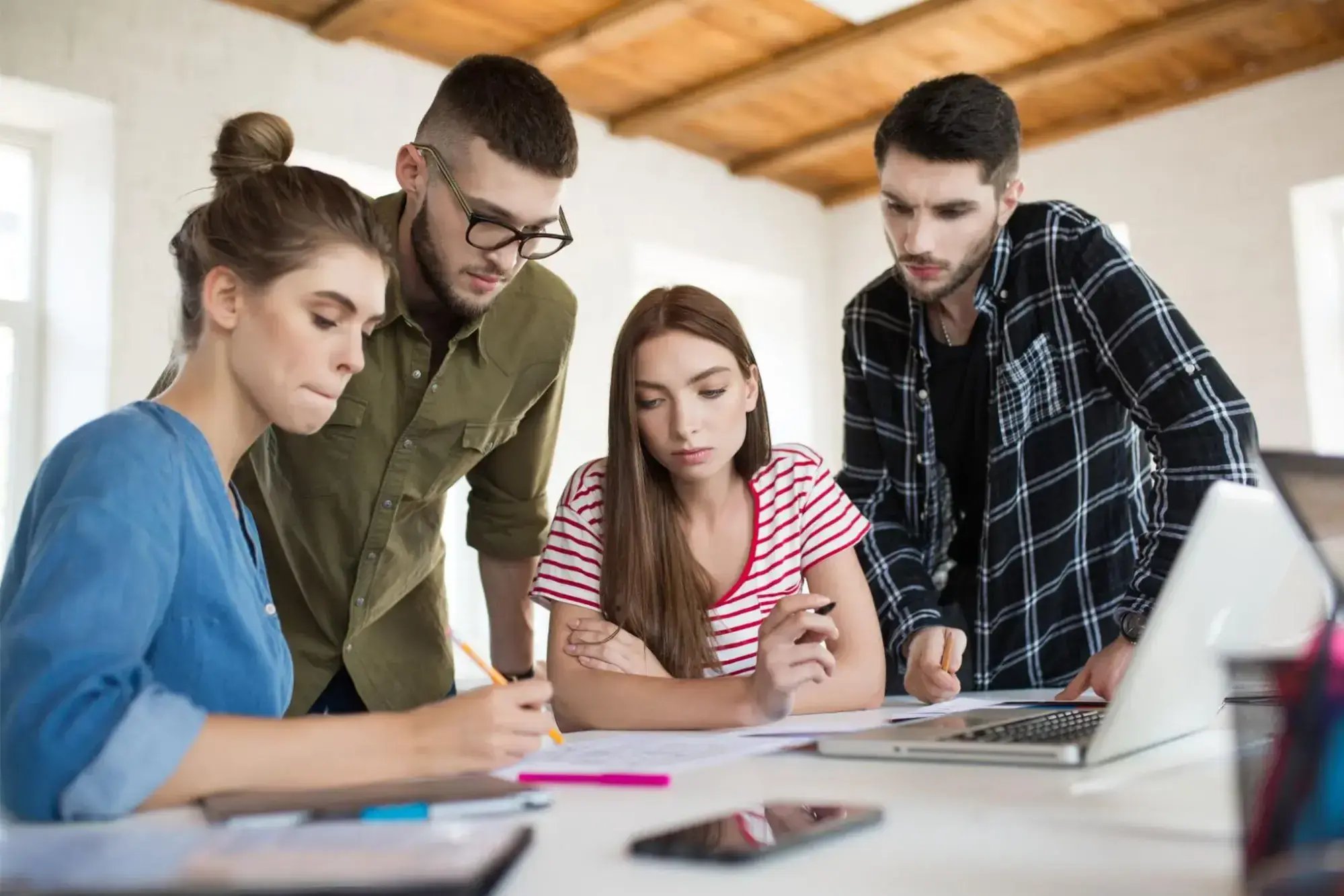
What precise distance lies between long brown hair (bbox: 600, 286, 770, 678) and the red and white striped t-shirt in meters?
0.03

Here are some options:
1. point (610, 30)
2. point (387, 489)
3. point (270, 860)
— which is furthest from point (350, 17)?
point (270, 860)

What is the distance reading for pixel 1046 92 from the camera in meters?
5.06

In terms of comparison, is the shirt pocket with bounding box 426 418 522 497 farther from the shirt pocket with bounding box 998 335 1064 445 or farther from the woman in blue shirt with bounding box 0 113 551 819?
the shirt pocket with bounding box 998 335 1064 445

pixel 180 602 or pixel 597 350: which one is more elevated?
pixel 597 350

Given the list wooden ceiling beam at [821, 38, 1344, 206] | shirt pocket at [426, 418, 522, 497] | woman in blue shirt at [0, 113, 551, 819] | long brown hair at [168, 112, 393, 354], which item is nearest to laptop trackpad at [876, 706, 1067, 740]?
woman in blue shirt at [0, 113, 551, 819]

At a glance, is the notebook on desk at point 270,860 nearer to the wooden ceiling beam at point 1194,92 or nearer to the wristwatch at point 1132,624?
the wristwatch at point 1132,624

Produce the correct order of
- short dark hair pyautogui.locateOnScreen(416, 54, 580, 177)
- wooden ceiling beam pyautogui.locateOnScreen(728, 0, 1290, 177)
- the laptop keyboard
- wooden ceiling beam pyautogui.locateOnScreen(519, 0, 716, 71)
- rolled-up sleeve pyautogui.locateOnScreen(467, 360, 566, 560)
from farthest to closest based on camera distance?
1. wooden ceiling beam pyautogui.locateOnScreen(728, 0, 1290, 177)
2. wooden ceiling beam pyautogui.locateOnScreen(519, 0, 716, 71)
3. rolled-up sleeve pyautogui.locateOnScreen(467, 360, 566, 560)
4. short dark hair pyautogui.locateOnScreen(416, 54, 580, 177)
5. the laptop keyboard

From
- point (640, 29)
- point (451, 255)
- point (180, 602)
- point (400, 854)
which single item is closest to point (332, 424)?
point (451, 255)

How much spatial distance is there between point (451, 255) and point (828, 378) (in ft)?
14.7

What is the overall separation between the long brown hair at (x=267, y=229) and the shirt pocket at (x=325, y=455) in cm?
58

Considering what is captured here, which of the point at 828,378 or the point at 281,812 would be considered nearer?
the point at 281,812

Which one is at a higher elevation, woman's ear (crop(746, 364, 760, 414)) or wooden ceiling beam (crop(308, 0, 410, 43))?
wooden ceiling beam (crop(308, 0, 410, 43))

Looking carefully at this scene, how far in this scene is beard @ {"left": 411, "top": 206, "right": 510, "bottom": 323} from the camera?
1.87 m

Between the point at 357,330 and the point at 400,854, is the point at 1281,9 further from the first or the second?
the point at 400,854
